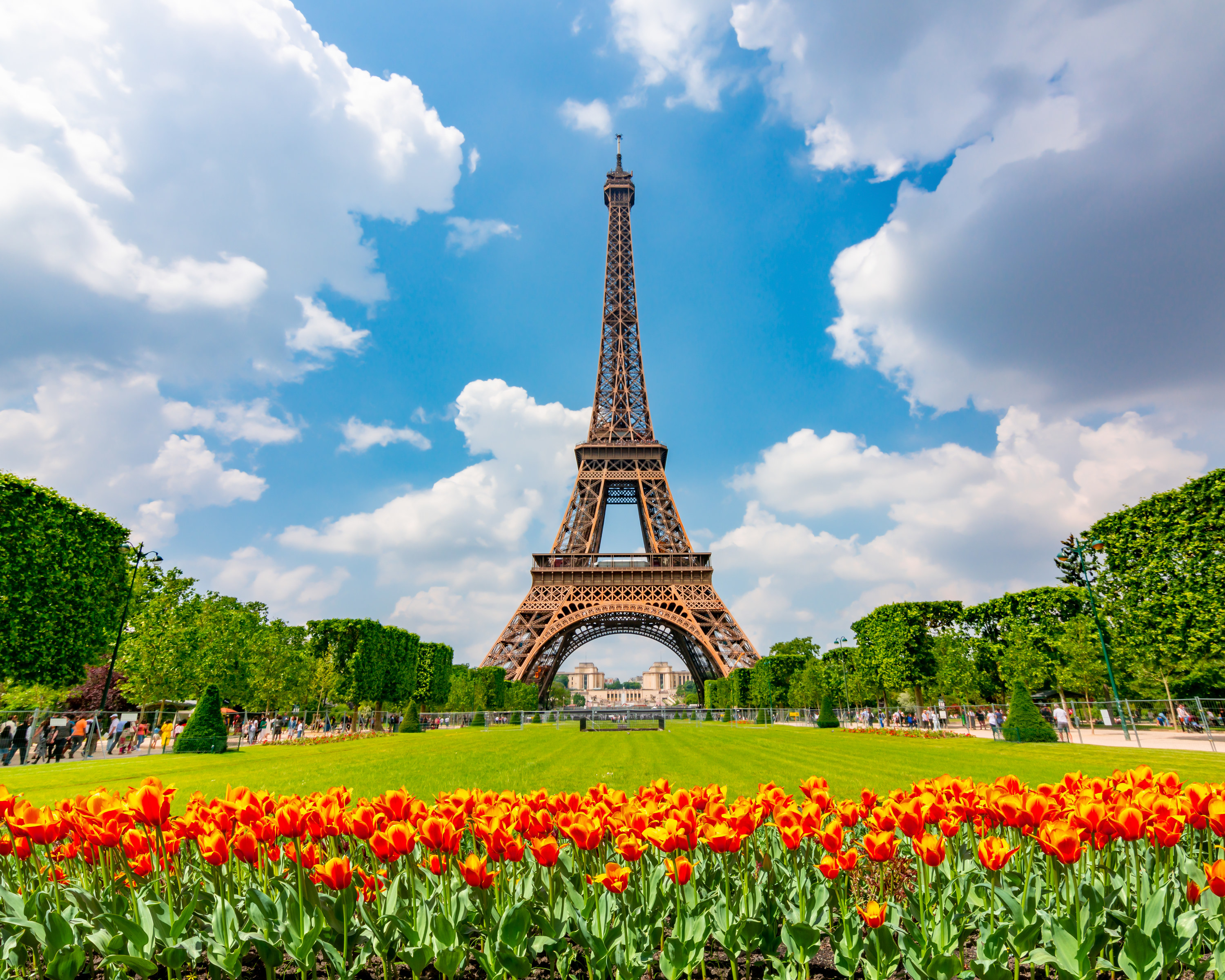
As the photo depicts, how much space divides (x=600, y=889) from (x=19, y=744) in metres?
24.7

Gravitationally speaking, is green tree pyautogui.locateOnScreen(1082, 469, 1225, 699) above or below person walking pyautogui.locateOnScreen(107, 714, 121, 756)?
above

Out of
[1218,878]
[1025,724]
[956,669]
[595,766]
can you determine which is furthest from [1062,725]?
[1218,878]

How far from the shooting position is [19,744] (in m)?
18.8

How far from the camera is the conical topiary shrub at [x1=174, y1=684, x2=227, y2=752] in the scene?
2133 cm

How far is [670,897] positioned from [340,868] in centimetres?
174

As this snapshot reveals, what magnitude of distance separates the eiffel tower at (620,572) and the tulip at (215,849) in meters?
41.4

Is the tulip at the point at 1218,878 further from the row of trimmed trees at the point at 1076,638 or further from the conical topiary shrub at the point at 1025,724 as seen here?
the row of trimmed trees at the point at 1076,638

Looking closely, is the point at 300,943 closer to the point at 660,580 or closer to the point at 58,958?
the point at 58,958

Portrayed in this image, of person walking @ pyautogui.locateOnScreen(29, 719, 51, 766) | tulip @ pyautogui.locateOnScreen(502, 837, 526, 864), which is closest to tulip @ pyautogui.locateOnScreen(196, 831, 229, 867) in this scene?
tulip @ pyautogui.locateOnScreen(502, 837, 526, 864)

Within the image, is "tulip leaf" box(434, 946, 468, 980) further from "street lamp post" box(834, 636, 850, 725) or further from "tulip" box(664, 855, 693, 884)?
"street lamp post" box(834, 636, 850, 725)

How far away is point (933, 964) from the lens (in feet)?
8.38

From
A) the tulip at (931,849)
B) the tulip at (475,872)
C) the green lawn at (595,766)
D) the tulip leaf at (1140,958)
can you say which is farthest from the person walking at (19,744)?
the tulip leaf at (1140,958)

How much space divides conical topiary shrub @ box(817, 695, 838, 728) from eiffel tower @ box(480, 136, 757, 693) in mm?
8564

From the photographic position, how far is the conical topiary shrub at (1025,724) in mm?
21328
